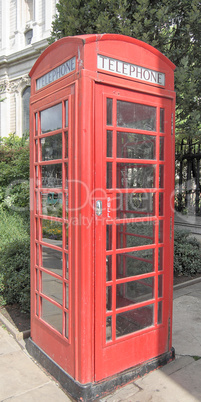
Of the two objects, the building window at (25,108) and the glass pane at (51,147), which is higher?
the building window at (25,108)

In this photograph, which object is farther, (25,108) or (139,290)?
(25,108)

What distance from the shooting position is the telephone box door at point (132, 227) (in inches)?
94.0

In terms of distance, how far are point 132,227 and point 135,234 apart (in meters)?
0.11

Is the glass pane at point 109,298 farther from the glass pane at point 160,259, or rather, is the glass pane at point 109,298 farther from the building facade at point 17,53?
the building facade at point 17,53

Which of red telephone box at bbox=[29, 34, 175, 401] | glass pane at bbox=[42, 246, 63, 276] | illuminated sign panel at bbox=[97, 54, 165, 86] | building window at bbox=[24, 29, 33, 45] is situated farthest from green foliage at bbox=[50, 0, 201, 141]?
building window at bbox=[24, 29, 33, 45]

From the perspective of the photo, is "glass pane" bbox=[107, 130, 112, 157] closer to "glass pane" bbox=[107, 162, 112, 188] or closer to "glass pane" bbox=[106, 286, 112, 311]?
"glass pane" bbox=[107, 162, 112, 188]

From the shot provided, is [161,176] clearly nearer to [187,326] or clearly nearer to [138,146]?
[138,146]

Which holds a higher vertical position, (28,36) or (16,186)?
(28,36)

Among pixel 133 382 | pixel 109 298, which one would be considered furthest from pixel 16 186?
pixel 133 382

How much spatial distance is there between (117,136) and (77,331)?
1.51 meters

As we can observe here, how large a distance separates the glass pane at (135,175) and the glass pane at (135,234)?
35 cm

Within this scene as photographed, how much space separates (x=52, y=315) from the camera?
2744 mm

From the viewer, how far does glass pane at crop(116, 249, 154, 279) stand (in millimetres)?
2771

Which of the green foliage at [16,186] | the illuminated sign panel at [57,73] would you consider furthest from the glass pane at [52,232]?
the green foliage at [16,186]
